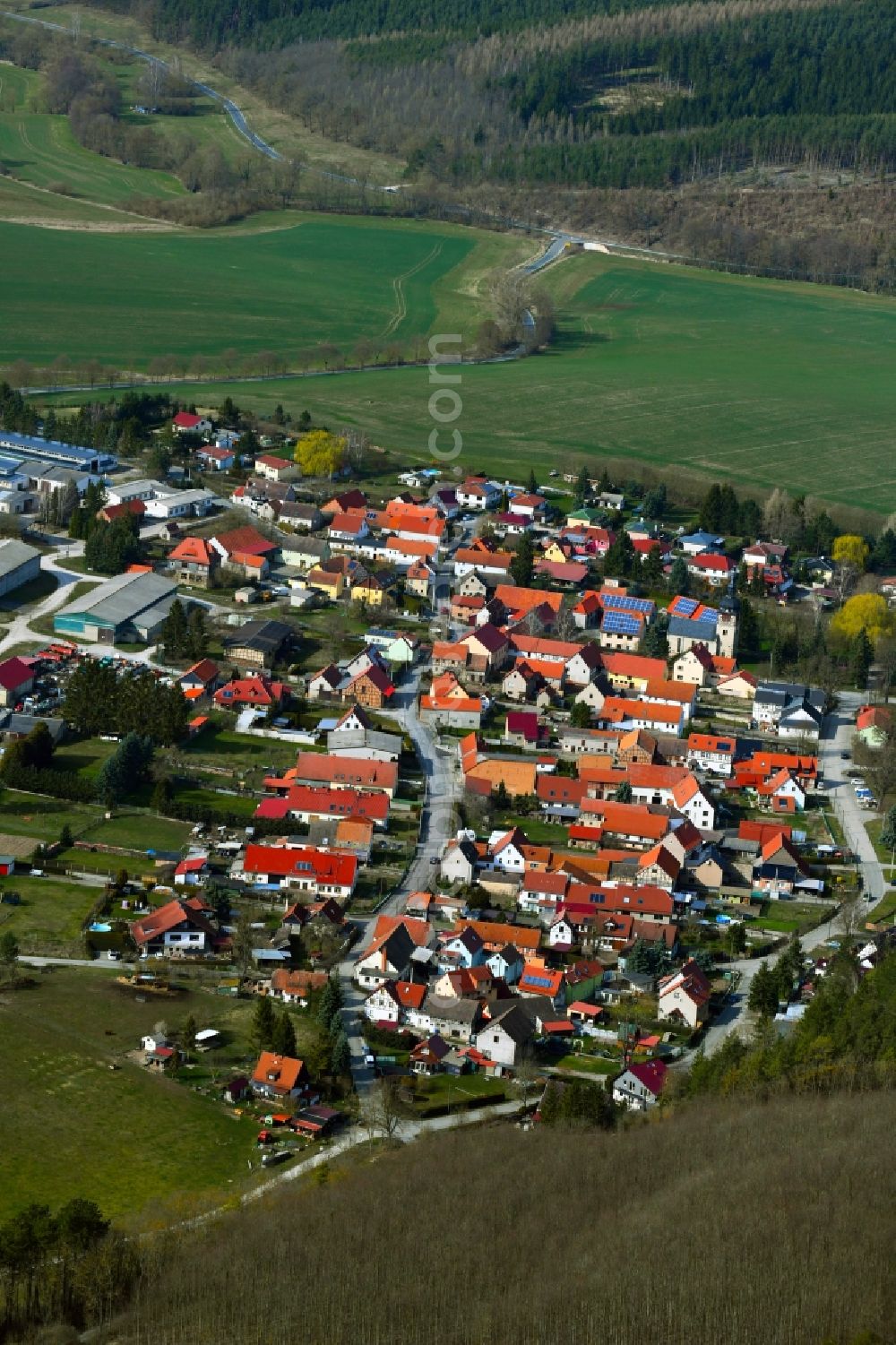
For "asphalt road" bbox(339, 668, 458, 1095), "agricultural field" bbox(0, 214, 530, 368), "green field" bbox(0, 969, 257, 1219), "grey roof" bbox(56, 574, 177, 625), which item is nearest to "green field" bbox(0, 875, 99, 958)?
"green field" bbox(0, 969, 257, 1219)

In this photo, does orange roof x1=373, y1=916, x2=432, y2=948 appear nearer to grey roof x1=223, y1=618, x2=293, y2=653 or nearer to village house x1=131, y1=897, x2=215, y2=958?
village house x1=131, y1=897, x2=215, y2=958

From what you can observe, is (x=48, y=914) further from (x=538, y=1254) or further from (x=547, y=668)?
(x=547, y=668)

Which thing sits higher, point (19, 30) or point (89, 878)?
point (19, 30)

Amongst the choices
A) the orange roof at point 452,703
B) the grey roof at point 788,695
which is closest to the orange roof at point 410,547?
the orange roof at point 452,703

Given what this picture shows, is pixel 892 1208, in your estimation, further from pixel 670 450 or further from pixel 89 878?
pixel 670 450

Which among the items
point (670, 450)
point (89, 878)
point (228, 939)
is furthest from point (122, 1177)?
point (670, 450)

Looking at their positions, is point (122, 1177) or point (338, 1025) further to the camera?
point (338, 1025)
